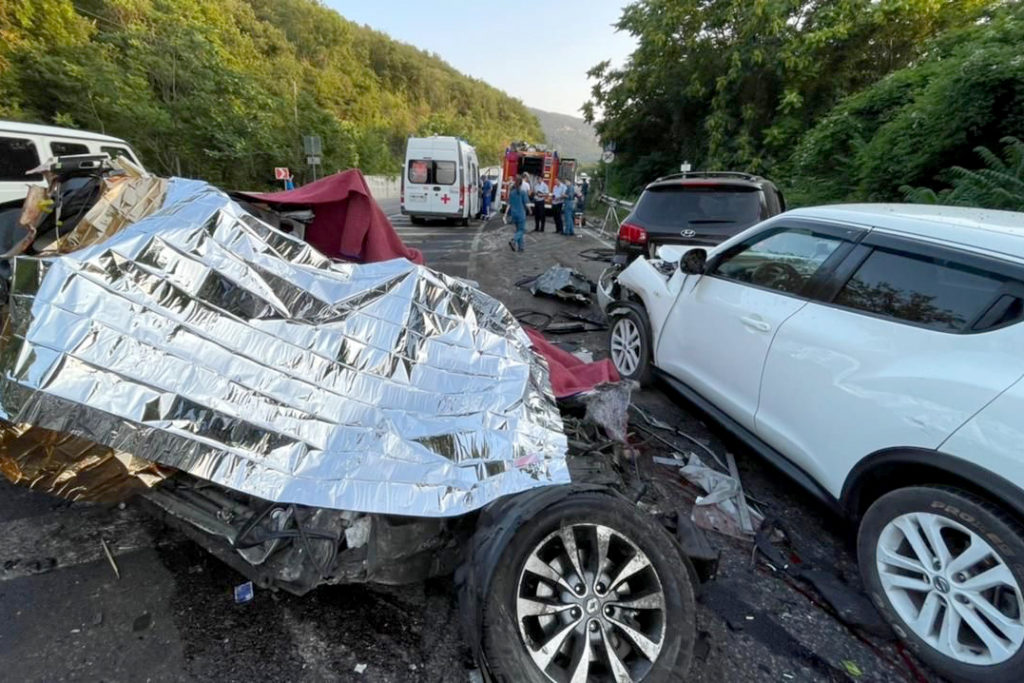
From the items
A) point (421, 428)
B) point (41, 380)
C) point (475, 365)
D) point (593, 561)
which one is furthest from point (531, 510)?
point (41, 380)

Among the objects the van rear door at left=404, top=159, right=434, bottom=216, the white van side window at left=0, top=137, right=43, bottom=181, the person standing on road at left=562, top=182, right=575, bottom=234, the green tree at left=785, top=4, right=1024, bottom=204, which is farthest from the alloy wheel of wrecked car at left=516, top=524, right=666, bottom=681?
Answer: the van rear door at left=404, top=159, right=434, bottom=216

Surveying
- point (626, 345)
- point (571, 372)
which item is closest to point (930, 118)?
point (626, 345)

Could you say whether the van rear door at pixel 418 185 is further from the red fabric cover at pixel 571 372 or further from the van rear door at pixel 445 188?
the red fabric cover at pixel 571 372

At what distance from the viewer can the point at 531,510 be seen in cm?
178

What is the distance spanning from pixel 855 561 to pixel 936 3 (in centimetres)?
1700

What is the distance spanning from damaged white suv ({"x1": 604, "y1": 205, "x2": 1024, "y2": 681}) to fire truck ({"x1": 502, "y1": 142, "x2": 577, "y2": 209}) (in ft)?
69.9

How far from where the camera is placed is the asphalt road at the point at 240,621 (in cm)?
183

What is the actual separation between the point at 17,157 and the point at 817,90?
763 inches

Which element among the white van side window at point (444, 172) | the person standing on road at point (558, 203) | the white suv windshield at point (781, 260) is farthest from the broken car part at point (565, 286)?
the white van side window at point (444, 172)

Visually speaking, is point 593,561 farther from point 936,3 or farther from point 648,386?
point 936,3

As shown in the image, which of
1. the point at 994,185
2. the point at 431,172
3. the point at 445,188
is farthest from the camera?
the point at 445,188

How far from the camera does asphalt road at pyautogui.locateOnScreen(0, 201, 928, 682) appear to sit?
1826 mm

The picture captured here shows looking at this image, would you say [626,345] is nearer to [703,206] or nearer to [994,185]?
[703,206]

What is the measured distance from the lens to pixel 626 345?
4590 mm
